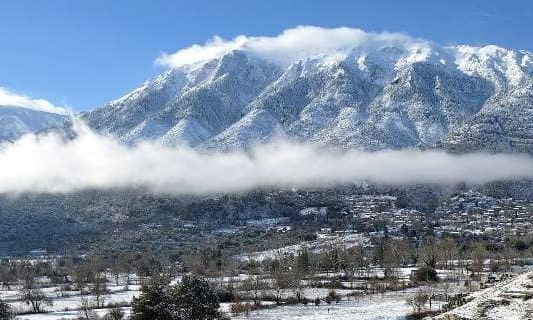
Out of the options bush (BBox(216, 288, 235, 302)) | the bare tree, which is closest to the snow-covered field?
bush (BBox(216, 288, 235, 302))

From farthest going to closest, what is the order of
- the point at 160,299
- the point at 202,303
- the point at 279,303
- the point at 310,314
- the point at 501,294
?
the point at 279,303, the point at 310,314, the point at 202,303, the point at 160,299, the point at 501,294

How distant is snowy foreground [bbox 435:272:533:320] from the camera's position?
57.5 metres

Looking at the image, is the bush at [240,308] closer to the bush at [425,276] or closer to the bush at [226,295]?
the bush at [226,295]

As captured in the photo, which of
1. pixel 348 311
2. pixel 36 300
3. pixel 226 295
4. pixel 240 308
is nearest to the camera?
pixel 348 311

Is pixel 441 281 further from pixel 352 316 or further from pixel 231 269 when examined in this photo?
pixel 231 269

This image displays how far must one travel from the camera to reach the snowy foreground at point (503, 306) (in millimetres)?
57531

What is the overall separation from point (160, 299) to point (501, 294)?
34.8 m

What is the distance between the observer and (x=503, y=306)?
197 feet

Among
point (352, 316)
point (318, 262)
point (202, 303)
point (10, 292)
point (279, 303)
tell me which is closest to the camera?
point (202, 303)

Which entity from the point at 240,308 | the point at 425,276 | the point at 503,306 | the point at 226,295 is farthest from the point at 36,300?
the point at 503,306

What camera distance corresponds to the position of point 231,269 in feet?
648

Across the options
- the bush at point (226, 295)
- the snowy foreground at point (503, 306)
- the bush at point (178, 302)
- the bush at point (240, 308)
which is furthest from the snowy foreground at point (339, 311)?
the snowy foreground at point (503, 306)

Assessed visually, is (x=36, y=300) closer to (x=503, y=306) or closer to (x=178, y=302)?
(x=178, y=302)

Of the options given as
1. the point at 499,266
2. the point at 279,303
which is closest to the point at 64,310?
the point at 279,303
